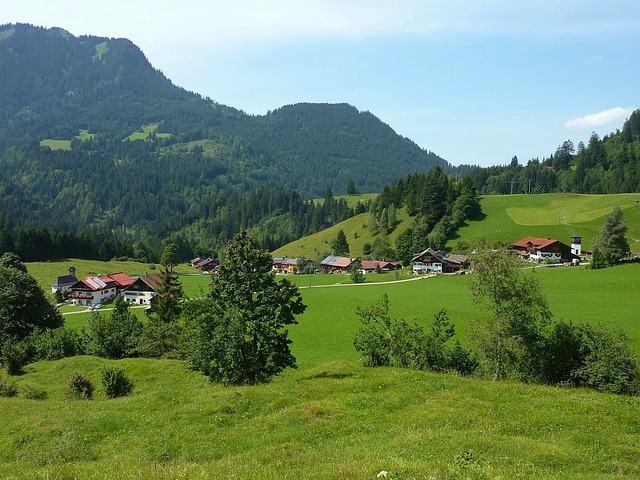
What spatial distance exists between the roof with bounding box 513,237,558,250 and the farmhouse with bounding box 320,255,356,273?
Answer: 52748mm

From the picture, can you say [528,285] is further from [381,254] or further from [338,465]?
[381,254]

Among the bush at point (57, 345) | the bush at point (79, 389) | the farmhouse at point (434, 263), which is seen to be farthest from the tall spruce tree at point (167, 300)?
the farmhouse at point (434, 263)

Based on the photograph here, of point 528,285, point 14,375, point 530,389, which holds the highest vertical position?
point 528,285

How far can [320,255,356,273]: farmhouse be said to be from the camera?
531 ft

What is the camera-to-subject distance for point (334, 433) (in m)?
19.7

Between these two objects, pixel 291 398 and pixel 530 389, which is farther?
pixel 530 389

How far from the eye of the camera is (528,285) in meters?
34.2

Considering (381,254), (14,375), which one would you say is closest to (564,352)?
(14,375)

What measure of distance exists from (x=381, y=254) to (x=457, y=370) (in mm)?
121810

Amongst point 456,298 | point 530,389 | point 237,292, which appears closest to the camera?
point 530,389

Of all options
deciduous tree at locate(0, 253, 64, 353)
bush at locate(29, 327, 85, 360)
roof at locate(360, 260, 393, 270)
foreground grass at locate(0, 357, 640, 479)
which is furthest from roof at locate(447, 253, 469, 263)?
foreground grass at locate(0, 357, 640, 479)

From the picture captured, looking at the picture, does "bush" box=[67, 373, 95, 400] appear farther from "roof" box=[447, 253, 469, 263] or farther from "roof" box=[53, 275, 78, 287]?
"roof" box=[447, 253, 469, 263]

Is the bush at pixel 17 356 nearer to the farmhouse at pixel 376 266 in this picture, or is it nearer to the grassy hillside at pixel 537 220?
the farmhouse at pixel 376 266

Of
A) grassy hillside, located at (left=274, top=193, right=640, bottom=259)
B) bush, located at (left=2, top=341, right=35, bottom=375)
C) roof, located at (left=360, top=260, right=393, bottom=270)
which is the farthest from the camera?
roof, located at (left=360, top=260, right=393, bottom=270)
